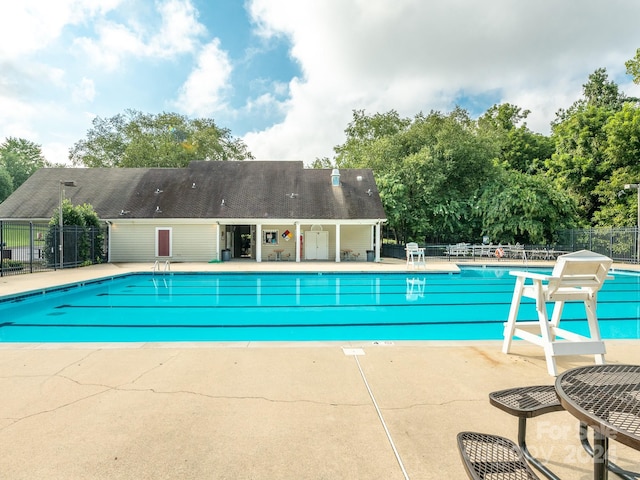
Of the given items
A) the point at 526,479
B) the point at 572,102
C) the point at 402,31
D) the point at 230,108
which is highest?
the point at 572,102

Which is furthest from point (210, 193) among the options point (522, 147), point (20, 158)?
point (20, 158)

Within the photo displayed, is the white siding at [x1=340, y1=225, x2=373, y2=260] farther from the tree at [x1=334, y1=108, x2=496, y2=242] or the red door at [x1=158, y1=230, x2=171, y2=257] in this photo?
the red door at [x1=158, y1=230, x2=171, y2=257]

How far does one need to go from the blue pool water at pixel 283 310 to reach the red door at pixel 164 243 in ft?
18.2

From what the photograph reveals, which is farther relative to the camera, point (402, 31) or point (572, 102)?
point (572, 102)

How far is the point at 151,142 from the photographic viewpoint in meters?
35.0

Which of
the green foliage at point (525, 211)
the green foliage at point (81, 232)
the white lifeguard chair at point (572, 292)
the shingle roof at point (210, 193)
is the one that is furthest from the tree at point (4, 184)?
the white lifeguard chair at point (572, 292)

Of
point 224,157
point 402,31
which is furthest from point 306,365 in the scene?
point 224,157

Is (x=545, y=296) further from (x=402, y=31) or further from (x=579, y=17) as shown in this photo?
(x=579, y=17)

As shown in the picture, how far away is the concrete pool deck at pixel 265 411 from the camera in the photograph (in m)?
2.02

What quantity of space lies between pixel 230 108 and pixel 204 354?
2889cm

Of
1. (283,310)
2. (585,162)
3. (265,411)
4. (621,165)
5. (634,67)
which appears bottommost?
(283,310)

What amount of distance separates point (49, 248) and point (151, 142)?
23545 mm

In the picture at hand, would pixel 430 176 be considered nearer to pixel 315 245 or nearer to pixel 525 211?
pixel 525 211

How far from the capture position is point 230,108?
29.4 m
